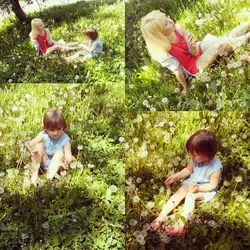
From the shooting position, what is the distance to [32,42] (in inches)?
70.1

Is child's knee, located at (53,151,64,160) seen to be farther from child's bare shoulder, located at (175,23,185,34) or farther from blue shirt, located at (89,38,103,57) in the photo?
child's bare shoulder, located at (175,23,185,34)

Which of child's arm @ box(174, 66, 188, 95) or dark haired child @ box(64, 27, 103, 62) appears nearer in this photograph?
child's arm @ box(174, 66, 188, 95)

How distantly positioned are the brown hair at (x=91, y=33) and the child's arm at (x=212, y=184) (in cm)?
57

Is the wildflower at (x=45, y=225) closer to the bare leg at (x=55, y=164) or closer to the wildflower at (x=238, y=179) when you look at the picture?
the bare leg at (x=55, y=164)

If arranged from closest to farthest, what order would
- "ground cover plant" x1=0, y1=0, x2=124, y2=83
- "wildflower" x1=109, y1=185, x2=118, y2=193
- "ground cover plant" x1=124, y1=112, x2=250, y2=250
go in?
1. "ground cover plant" x1=124, y1=112, x2=250, y2=250
2. "wildflower" x1=109, y1=185, x2=118, y2=193
3. "ground cover plant" x1=0, y1=0, x2=124, y2=83

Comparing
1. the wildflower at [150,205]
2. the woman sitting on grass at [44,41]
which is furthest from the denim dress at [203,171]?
the woman sitting on grass at [44,41]

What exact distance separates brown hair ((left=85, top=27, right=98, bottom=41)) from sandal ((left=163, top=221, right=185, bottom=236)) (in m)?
0.64

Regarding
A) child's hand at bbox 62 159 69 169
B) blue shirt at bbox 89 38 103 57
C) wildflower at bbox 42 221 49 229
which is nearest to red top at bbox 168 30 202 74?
blue shirt at bbox 89 38 103 57

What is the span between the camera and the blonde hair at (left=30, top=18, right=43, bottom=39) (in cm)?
176

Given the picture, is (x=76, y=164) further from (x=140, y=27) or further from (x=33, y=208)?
(x=140, y=27)

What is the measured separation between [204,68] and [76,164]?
47 centimetres

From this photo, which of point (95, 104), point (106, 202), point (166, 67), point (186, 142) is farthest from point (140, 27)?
point (106, 202)

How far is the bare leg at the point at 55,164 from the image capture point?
1.62m

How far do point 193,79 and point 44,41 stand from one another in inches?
19.7
